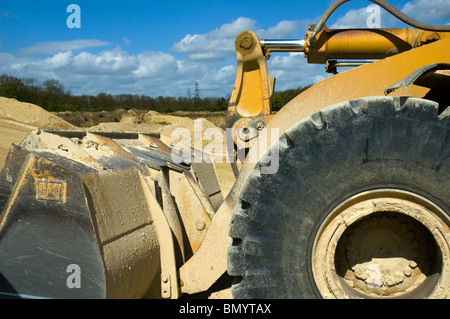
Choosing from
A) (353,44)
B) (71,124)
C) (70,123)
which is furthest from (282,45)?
(70,123)

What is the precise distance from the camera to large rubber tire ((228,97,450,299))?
1.99 metres

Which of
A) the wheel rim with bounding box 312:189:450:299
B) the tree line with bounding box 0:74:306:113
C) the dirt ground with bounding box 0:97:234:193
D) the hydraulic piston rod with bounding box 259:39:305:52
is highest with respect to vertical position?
the tree line with bounding box 0:74:306:113

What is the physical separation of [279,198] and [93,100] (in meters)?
43.2

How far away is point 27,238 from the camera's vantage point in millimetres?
2641

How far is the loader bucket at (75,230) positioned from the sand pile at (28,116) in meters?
14.0

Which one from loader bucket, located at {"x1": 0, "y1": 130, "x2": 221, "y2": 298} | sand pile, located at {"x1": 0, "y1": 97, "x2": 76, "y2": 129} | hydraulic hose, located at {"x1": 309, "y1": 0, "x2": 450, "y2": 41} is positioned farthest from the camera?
sand pile, located at {"x1": 0, "y1": 97, "x2": 76, "y2": 129}

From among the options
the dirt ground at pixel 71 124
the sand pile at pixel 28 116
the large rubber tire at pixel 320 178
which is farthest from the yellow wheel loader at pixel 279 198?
the sand pile at pixel 28 116

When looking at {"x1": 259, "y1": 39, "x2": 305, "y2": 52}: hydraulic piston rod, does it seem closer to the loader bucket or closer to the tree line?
the loader bucket

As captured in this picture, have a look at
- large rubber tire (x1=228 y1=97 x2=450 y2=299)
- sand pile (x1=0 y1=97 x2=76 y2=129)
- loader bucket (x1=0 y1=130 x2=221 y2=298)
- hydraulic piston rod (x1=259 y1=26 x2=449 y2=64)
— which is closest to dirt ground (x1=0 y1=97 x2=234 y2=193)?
sand pile (x1=0 y1=97 x2=76 y2=129)

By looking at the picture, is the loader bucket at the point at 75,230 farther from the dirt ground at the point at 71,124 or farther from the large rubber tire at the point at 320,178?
the dirt ground at the point at 71,124

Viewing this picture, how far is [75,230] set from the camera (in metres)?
2.56

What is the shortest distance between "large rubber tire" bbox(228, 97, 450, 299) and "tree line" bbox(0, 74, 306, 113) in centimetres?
1622
